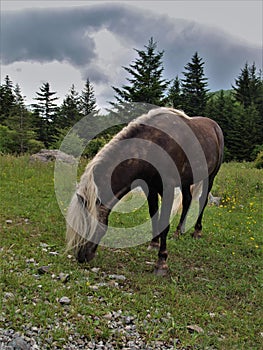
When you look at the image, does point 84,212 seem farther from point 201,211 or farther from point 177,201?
point 201,211

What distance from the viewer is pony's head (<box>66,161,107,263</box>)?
4.33 meters

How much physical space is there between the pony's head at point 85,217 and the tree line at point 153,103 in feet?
69.7

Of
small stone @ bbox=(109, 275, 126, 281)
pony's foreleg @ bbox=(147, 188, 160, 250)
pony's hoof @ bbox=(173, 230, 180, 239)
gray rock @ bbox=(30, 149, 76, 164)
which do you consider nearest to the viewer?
small stone @ bbox=(109, 275, 126, 281)

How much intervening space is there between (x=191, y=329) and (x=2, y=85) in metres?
50.4

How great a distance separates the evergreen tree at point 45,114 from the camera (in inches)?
1637

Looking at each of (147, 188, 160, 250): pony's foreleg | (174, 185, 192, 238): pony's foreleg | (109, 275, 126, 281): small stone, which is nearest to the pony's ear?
(109, 275, 126, 281): small stone

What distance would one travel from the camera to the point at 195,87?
42.3 m

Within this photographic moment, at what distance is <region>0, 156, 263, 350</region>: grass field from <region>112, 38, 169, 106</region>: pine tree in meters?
20.8

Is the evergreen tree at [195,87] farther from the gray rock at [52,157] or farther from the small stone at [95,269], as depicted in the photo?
the small stone at [95,269]

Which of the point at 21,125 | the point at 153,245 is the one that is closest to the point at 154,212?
the point at 153,245

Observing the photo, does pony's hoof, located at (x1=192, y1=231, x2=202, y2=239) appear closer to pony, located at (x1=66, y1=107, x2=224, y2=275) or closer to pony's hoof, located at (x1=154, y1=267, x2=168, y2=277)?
pony, located at (x1=66, y1=107, x2=224, y2=275)

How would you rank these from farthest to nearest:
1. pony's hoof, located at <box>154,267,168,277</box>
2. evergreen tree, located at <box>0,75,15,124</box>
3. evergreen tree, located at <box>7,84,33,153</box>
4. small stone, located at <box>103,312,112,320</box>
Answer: evergreen tree, located at <box>0,75,15,124</box>, evergreen tree, located at <box>7,84,33,153</box>, pony's hoof, located at <box>154,267,168,277</box>, small stone, located at <box>103,312,112,320</box>

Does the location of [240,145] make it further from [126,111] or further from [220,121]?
[126,111]

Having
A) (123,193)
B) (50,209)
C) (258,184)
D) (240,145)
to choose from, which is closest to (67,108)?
(240,145)
